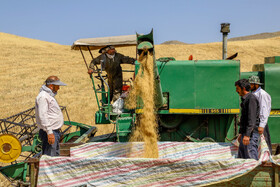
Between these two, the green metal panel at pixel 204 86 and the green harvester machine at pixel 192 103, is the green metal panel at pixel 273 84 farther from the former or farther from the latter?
the green metal panel at pixel 204 86

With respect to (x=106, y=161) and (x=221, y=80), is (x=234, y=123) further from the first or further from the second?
(x=106, y=161)

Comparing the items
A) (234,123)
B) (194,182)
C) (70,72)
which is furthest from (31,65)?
(194,182)

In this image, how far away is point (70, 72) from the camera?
25.7m

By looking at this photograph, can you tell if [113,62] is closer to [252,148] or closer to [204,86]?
[204,86]

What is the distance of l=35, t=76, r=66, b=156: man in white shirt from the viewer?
15.9ft

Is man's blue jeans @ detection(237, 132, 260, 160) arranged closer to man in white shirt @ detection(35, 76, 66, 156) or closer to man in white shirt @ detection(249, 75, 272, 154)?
man in white shirt @ detection(249, 75, 272, 154)

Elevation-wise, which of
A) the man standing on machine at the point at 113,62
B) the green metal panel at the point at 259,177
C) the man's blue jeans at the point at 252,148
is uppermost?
the man standing on machine at the point at 113,62

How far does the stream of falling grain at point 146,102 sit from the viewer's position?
521cm

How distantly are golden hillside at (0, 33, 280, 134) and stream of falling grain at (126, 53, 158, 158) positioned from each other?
17.2 feet

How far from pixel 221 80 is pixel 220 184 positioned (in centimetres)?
256

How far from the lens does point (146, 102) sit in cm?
542

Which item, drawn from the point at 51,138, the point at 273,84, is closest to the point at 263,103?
the point at 273,84

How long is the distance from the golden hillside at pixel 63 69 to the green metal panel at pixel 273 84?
221 inches

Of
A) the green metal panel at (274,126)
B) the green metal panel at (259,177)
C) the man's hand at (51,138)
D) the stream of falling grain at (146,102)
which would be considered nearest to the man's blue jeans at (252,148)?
the green metal panel at (259,177)
